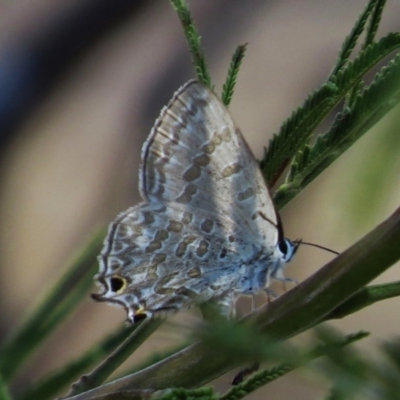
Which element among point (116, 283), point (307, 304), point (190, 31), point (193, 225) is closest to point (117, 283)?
point (116, 283)

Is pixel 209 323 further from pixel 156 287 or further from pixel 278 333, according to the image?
pixel 156 287

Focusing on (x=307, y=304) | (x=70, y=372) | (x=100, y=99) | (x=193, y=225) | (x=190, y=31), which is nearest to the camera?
(x=307, y=304)

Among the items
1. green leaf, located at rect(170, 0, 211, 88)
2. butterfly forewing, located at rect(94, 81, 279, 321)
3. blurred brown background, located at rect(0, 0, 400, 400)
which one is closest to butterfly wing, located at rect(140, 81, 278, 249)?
butterfly forewing, located at rect(94, 81, 279, 321)

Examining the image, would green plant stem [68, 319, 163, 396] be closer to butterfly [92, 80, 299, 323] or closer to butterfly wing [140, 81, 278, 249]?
butterfly [92, 80, 299, 323]

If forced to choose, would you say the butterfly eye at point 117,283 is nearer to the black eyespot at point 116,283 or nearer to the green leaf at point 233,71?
the black eyespot at point 116,283

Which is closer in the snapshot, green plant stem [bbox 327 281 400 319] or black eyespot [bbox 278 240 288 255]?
green plant stem [bbox 327 281 400 319]

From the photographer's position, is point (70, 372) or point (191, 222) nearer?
point (70, 372)

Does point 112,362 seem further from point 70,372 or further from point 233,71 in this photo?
point 233,71

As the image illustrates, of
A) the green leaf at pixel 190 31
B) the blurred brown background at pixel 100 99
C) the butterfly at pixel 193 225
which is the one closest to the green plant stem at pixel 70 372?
the butterfly at pixel 193 225
